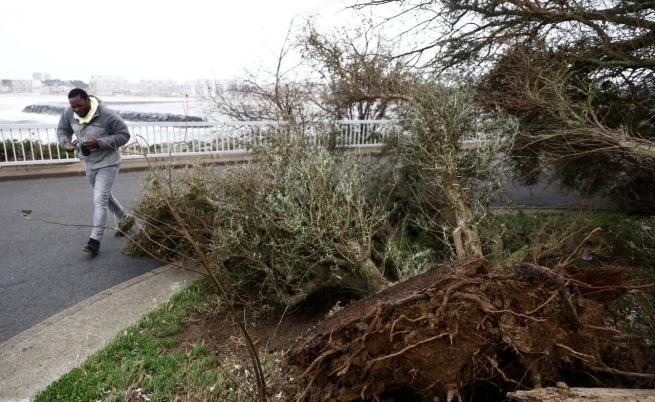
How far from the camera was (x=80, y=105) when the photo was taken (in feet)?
17.8

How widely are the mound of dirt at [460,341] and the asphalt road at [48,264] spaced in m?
3.20

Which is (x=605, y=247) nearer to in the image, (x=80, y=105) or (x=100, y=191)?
(x=100, y=191)

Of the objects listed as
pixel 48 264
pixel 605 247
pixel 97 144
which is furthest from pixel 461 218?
pixel 48 264

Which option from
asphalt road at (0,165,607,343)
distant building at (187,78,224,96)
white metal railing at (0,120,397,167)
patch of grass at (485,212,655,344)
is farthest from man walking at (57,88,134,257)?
distant building at (187,78,224,96)

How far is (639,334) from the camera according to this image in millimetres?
2719

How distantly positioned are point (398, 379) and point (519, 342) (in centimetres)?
62

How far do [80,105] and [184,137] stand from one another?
448cm

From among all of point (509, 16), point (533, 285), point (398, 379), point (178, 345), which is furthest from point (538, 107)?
point (178, 345)

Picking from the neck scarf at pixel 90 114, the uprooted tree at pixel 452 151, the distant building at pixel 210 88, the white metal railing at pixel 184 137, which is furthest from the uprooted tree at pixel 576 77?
the distant building at pixel 210 88

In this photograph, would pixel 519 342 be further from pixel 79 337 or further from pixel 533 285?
pixel 79 337

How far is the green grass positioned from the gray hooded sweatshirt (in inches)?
109

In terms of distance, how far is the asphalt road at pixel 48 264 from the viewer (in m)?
4.26

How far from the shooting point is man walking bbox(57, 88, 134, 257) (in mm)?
5543

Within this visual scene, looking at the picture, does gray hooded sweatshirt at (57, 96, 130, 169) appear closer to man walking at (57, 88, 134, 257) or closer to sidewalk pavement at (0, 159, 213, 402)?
man walking at (57, 88, 134, 257)
